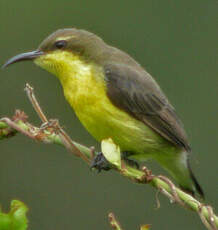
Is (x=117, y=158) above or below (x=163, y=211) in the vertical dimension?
above

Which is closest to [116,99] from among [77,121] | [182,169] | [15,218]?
[182,169]

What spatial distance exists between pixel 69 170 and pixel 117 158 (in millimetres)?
5799

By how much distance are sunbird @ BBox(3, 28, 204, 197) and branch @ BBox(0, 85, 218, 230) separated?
1.66 m

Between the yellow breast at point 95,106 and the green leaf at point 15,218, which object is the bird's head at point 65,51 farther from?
the green leaf at point 15,218

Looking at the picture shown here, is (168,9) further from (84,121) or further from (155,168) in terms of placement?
(84,121)

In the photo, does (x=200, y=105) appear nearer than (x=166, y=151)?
No

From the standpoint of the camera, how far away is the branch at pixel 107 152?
7.19 feet

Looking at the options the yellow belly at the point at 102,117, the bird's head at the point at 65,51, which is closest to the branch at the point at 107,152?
the yellow belly at the point at 102,117

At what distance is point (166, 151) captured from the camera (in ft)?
14.5

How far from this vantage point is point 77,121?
7652mm

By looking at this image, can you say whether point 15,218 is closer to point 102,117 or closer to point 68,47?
point 102,117

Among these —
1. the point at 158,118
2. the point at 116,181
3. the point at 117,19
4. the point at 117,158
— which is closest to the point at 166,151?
the point at 158,118

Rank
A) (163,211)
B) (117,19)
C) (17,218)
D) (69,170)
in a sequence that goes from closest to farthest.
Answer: (17,218) → (163,211) → (69,170) → (117,19)

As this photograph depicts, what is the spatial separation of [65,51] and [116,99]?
1.76 ft
